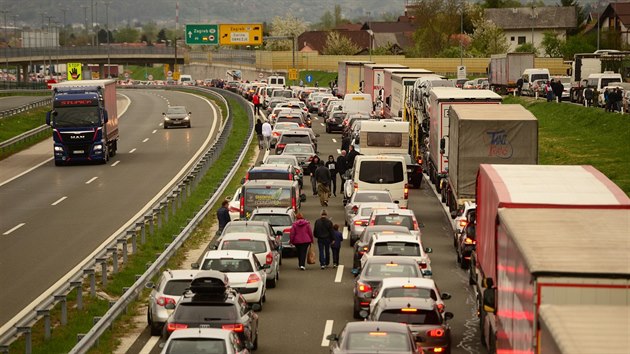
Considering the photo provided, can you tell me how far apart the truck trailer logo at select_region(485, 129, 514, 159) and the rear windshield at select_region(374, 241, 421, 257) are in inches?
328

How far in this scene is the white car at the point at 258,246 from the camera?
94.4 ft

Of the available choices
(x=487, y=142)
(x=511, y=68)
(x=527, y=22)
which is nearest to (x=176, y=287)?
(x=487, y=142)

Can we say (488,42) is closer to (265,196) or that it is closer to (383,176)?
(383,176)

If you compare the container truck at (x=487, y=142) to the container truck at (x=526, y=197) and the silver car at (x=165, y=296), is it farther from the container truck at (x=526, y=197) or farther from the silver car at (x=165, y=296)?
the silver car at (x=165, y=296)

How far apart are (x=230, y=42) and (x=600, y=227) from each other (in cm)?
12660

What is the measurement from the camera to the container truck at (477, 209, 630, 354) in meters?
12.6

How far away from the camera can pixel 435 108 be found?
46.7m

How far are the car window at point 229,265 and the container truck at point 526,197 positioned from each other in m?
5.16

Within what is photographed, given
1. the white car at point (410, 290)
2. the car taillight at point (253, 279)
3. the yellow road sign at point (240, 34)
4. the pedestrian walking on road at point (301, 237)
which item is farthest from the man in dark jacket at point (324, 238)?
the yellow road sign at point (240, 34)

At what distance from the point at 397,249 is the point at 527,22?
162 m

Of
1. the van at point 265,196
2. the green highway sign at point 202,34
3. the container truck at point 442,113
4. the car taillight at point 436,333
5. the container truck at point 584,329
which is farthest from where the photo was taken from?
the green highway sign at point 202,34

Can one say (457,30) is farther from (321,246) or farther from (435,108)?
(321,246)

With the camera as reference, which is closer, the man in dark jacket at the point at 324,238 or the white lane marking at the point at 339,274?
the white lane marking at the point at 339,274

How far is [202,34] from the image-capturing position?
143125mm
